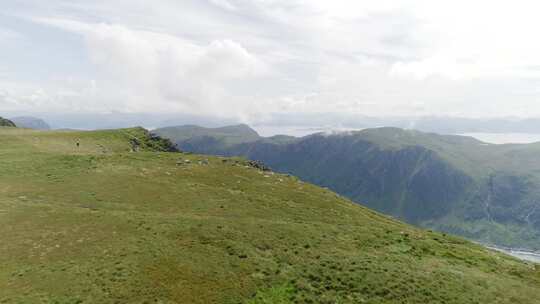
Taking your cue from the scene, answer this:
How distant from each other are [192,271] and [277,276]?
9.19 metres

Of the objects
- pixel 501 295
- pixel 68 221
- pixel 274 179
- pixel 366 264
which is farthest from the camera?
pixel 274 179

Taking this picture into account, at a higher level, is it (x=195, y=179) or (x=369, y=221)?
(x=195, y=179)

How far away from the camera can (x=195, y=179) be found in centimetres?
7750

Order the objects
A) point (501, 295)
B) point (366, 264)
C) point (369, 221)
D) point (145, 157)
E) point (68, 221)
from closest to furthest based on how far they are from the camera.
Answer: point (501, 295)
point (366, 264)
point (68, 221)
point (369, 221)
point (145, 157)

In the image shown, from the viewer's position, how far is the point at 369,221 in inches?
2643

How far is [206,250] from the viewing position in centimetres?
4412

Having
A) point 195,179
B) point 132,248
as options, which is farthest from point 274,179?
point 132,248

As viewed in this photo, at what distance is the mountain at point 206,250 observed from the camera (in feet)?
119

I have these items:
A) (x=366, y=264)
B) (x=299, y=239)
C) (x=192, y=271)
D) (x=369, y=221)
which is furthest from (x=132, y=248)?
(x=369, y=221)

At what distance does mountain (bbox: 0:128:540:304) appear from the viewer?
119 ft

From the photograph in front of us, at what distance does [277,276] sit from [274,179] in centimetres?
4738

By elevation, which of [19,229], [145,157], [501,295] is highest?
[145,157]

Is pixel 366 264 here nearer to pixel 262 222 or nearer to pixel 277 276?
pixel 277 276

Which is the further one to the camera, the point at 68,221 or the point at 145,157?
the point at 145,157
